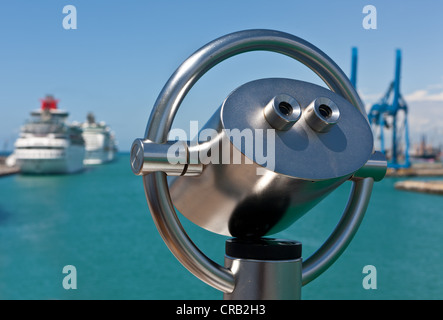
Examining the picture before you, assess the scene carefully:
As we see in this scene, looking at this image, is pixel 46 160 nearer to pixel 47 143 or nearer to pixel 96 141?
pixel 47 143

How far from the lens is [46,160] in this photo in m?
25.7

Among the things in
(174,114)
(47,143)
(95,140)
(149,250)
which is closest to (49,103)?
(47,143)

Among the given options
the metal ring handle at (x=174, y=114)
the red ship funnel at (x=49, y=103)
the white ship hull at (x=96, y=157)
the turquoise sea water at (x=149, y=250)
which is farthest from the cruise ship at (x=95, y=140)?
the metal ring handle at (x=174, y=114)

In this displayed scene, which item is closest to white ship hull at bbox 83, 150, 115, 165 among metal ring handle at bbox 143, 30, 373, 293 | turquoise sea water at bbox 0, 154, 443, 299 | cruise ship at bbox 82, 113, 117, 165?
cruise ship at bbox 82, 113, 117, 165

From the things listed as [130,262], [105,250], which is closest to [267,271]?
[130,262]

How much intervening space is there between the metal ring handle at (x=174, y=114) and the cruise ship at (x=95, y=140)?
3392cm

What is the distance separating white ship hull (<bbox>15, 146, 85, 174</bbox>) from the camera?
25.5 metres

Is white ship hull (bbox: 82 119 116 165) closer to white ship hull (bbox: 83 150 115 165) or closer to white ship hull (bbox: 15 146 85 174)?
white ship hull (bbox: 83 150 115 165)

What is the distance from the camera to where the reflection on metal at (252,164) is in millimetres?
363

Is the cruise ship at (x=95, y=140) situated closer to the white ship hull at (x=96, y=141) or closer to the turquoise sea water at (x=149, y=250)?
the white ship hull at (x=96, y=141)

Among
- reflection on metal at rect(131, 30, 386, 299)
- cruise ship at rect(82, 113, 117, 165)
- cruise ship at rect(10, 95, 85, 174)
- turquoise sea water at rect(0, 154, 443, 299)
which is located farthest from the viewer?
cruise ship at rect(82, 113, 117, 165)

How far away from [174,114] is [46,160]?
2697 cm

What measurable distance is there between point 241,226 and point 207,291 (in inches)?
444

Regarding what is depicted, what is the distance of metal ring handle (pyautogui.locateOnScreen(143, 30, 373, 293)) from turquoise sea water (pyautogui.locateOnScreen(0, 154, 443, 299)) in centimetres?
974
